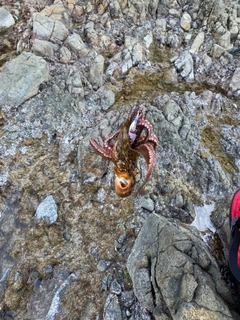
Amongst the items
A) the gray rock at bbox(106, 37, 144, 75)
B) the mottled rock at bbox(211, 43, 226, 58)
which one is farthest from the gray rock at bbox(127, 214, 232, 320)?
the mottled rock at bbox(211, 43, 226, 58)

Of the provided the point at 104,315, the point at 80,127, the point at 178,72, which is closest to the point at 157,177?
the point at 80,127

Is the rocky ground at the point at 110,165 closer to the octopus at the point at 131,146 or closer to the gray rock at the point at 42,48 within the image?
the gray rock at the point at 42,48

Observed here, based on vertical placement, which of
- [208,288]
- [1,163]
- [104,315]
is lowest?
[104,315]

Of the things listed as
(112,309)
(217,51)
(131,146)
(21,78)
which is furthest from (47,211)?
(217,51)

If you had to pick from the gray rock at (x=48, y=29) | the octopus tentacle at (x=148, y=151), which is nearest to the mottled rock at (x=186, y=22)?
the gray rock at (x=48, y=29)

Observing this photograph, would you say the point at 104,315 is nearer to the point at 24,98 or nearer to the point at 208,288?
the point at 208,288

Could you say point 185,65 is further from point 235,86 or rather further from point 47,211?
point 47,211

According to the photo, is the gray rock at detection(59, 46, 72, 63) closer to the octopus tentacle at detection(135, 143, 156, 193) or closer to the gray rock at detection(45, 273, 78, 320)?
the octopus tentacle at detection(135, 143, 156, 193)
